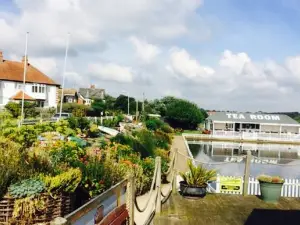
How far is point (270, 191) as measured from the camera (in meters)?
9.55

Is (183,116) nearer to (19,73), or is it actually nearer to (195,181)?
(19,73)

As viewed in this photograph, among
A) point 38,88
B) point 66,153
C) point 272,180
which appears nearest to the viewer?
point 66,153

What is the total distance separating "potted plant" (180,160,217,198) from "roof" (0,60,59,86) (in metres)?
41.0

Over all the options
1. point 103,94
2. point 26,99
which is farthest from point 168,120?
point 103,94

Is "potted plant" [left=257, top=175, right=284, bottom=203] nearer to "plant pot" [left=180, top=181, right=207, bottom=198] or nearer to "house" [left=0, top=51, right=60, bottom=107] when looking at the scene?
"plant pot" [left=180, top=181, right=207, bottom=198]

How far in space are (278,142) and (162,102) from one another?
49012 mm

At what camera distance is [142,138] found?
1942cm

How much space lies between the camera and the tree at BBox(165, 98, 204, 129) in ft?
216

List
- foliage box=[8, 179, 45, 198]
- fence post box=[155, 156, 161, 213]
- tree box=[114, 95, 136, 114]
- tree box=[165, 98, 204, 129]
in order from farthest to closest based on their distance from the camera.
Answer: tree box=[114, 95, 136, 114]
tree box=[165, 98, 204, 129]
fence post box=[155, 156, 161, 213]
foliage box=[8, 179, 45, 198]

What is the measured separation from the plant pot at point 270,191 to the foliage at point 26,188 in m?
6.74

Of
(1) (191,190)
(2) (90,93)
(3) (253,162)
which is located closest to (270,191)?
(1) (191,190)

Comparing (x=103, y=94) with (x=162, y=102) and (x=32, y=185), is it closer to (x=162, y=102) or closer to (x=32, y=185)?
(x=162, y=102)

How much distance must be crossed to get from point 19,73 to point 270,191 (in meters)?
44.3

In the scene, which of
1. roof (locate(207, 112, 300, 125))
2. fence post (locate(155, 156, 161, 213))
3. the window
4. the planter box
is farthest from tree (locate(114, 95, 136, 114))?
the planter box
